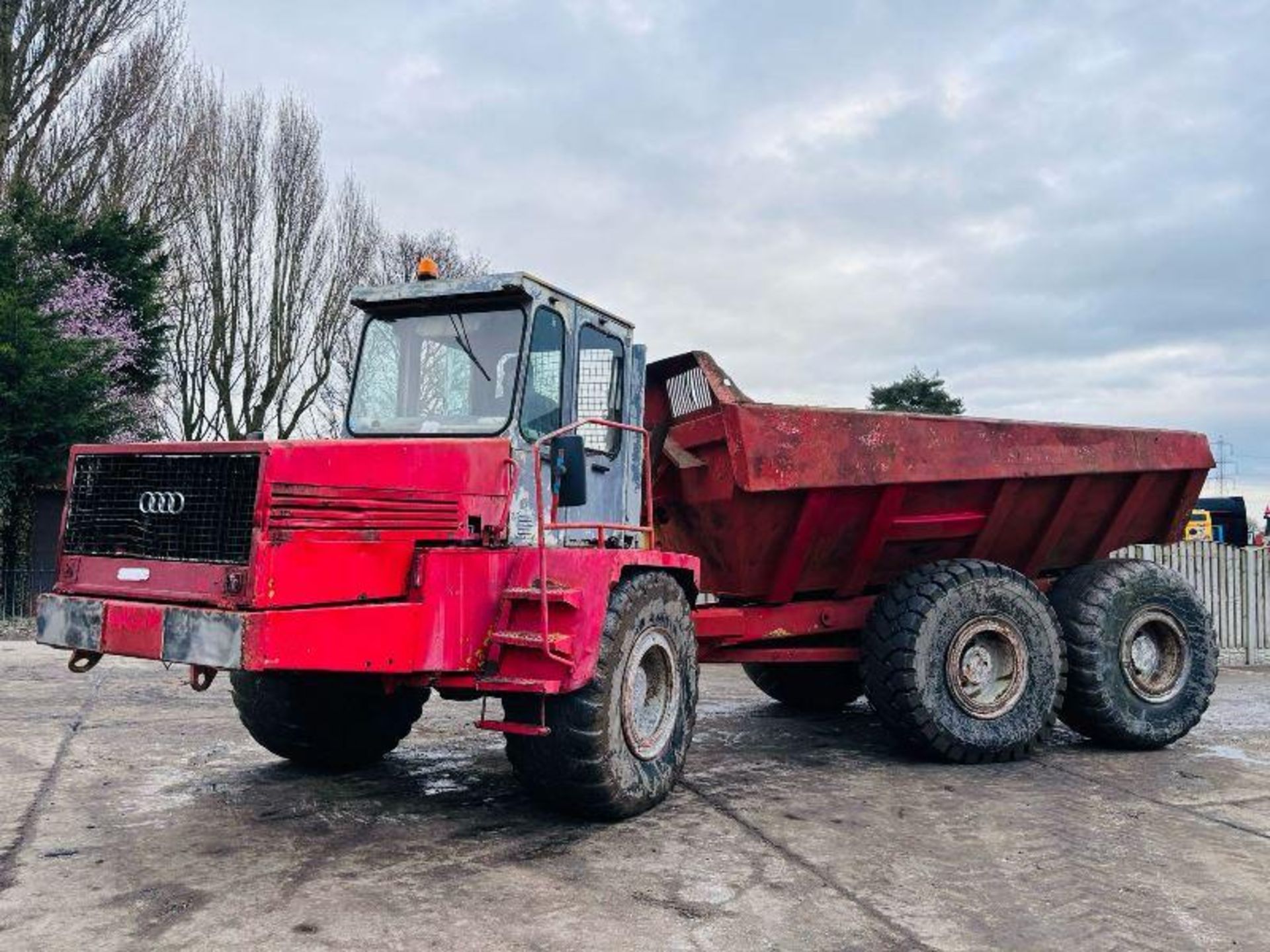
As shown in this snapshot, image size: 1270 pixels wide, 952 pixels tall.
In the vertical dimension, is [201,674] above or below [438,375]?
below

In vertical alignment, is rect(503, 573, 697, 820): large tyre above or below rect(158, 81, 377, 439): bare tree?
below

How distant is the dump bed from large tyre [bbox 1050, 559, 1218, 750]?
509 mm

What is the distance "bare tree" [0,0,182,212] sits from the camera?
18141 mm

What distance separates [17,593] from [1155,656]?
1475 centimetres

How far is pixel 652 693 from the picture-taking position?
5.22 m

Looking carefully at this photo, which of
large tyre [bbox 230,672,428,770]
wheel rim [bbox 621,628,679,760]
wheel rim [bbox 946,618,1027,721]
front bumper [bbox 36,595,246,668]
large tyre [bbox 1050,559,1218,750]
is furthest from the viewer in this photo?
large tyre [bbox 1050,559,1218,750]

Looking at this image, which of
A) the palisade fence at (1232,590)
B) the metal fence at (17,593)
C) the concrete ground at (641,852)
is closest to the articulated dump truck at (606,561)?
the concrete ground at (641,852)

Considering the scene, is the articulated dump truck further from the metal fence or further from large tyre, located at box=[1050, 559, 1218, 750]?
the metal fence

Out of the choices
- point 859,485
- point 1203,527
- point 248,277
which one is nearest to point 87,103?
point 248,277

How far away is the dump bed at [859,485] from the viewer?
6234 millimetres

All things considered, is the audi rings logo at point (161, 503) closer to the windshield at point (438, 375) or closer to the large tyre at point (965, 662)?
the windshield at point (438, 375)

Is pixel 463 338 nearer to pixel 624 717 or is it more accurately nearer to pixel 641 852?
pixel 624 717

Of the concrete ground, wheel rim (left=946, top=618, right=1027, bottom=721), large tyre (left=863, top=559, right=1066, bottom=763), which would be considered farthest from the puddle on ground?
wheel rim (left=946, top=618, right=1027, bottom=721)

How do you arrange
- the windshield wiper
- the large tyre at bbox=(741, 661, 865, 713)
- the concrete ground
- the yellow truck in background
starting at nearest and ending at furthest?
the concrete ground, the windshield wiper, the large tyre at bbox=(741, 661, 865, 713), the yellow truck in background
